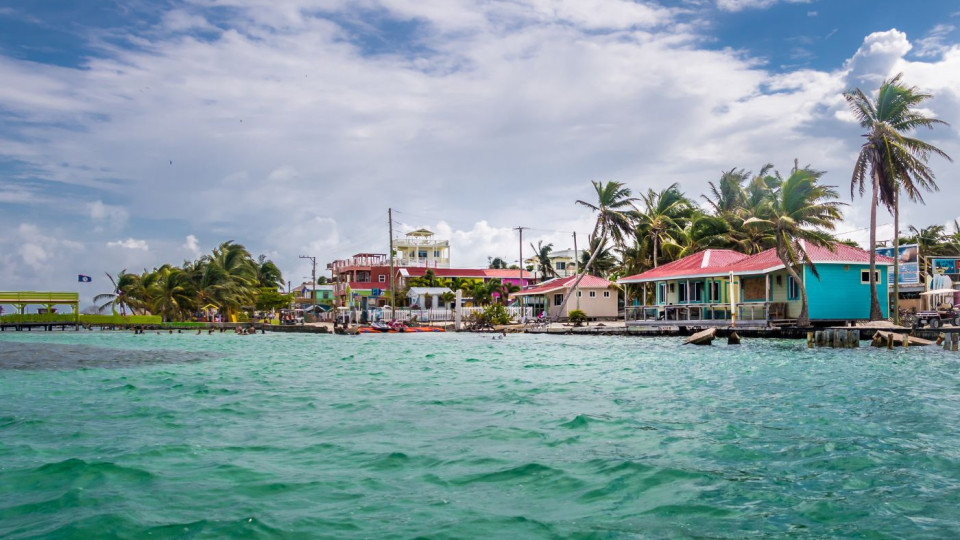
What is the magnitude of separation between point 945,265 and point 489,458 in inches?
1902

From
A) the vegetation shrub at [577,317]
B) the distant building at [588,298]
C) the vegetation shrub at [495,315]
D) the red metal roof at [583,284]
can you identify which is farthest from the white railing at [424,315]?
the vegetation shrub at [577,317]

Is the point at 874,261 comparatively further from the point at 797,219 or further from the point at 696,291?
the point at 696,291

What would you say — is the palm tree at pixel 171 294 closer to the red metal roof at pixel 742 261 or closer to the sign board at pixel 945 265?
the red metal roof at pixel 742 261

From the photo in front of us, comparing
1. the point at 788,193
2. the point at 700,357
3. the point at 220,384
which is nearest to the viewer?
the point at 220,384

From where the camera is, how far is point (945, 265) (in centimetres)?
4512

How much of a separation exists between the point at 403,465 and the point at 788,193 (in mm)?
29021

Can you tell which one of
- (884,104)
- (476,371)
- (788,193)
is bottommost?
(476,371)

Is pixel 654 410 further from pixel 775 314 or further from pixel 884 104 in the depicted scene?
pixel 884 104

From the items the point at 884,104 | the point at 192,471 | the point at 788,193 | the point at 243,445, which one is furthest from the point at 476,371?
the point at 884,104

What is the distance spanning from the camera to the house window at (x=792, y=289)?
32.9 m

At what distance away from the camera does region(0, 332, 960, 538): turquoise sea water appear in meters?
5.37

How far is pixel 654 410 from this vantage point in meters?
10.9

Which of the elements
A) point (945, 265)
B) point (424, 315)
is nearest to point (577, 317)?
point (424, 315)

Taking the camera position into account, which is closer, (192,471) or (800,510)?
(800,510)
